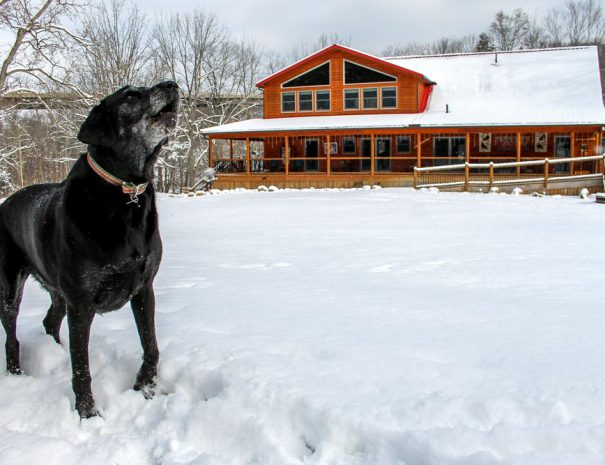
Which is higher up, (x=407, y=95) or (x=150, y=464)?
(x=407, y=95)

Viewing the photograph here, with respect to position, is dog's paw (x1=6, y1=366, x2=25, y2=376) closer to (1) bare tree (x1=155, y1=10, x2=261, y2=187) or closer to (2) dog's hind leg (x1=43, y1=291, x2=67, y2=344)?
(2) dog's hind leg (x1=43, y1=291, x2=67, y2=344)

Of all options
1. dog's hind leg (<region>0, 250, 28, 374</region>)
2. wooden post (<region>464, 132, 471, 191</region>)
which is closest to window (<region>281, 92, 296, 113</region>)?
wooden post (<region>464, 132, 471, 191</region>)

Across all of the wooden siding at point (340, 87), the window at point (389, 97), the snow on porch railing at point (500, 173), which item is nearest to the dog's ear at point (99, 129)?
the snow on porch railing at point (500, 173)

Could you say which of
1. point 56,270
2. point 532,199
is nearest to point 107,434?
point 56,270

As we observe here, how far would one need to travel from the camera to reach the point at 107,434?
3074 millimetres

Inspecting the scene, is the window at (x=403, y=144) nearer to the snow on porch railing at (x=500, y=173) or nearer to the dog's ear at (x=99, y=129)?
the snow on porch railing at (x=500, y=173)

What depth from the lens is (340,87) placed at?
2817 cm

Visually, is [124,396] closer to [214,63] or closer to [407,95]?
[407,95]

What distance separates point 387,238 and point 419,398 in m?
7.18

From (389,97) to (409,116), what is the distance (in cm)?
192

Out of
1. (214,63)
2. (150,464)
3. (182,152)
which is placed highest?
(214,63)

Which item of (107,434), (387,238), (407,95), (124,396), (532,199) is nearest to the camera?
(107,434)

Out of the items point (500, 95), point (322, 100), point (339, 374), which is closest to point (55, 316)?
point (339, 374)

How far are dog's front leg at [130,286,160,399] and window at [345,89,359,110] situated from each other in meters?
25.9
